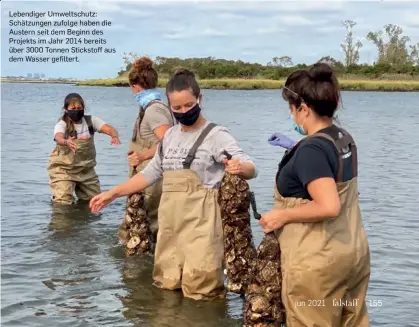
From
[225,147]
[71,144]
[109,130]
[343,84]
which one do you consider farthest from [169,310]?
[343,84]

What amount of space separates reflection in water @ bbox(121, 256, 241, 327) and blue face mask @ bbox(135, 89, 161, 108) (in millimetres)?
2116

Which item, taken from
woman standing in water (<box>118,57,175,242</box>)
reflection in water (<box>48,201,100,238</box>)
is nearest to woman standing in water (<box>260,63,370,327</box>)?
woman standing in water (<box>118,57,175,242</box>)

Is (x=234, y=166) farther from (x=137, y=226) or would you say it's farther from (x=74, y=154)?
(x=74, y=154)

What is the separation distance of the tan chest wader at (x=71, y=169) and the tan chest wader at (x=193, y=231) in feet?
17.5

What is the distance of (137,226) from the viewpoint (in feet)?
27.0

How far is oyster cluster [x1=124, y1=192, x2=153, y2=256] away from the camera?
816cm

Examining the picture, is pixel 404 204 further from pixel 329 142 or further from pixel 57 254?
pixel 329 142

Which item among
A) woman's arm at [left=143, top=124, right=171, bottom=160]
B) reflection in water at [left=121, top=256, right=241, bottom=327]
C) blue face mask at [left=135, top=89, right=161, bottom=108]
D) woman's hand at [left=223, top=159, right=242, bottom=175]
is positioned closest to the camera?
woman's hand at [left=223, top=159, right=242, bottom=175]

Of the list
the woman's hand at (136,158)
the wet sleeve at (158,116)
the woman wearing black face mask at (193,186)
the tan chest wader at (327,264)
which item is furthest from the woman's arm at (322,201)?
the woman's hand at (136,158)

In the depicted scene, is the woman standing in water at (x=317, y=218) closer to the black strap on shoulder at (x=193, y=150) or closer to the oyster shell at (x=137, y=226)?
the black strap on shoulder at (x=193, y=150)

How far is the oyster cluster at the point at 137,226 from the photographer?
8156 mm

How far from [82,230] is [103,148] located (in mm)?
12575

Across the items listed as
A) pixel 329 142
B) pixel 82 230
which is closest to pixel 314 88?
pixel 329 142

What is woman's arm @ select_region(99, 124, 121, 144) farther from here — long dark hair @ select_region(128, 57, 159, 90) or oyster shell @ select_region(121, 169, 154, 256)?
long dark hair @ select_region(128, 57, 159, 90)
